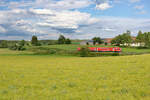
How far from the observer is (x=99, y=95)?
29.7 ft

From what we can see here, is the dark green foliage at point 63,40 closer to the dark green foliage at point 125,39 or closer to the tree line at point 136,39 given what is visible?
the tree line at point 136,39

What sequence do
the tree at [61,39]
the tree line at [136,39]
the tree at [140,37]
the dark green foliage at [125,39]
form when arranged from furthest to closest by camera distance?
the tree at [61,39], the dark green foliage at [125,39], the tree at [140,37], the tree line at [136,39]

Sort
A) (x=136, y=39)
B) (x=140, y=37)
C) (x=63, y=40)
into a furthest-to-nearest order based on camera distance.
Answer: (x=63, y=40), (x=136, y=39), (x=140, y=37)

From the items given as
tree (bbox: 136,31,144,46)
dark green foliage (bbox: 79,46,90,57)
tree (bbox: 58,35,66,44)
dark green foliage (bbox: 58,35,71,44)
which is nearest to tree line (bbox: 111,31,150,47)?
tree (bbox: 136,31,144,46)

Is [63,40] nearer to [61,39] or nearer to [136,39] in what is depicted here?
Answer: [61,39]

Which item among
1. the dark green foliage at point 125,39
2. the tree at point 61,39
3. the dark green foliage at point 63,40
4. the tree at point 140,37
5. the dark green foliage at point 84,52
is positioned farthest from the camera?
the tree at point 61,39

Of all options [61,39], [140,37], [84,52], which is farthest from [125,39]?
[61,39]

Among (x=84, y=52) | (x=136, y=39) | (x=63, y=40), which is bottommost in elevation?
(x=84, y=52)

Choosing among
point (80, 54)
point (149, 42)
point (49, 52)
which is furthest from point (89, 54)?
point (149, 42)

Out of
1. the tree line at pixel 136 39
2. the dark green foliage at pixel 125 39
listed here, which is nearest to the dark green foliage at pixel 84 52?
the tree line at pixel 136 39

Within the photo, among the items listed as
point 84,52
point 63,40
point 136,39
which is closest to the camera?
point 84,52

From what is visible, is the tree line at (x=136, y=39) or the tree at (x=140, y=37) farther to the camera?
the tree at (x=140, y=37)

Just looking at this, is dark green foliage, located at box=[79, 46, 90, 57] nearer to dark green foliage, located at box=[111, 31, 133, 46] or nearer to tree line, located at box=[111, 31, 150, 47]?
Answer: tree line, located at box=[111, 31, 150, 47]

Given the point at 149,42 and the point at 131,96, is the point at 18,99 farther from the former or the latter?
the point at 149,42
